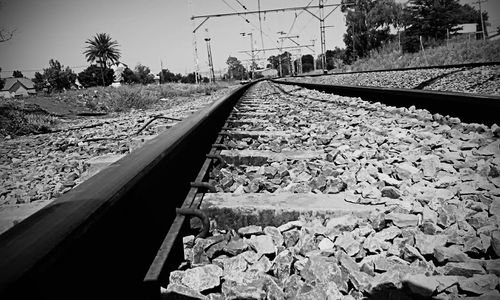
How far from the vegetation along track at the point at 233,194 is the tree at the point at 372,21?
6083 cm

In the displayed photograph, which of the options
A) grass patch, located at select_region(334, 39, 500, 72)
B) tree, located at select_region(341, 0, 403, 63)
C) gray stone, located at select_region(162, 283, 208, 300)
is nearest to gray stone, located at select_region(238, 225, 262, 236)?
gray stone, located at select_region(162, 283, 208, 300)

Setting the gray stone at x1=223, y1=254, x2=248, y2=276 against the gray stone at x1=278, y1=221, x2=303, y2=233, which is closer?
the gray stone at x1=223, y1=254, x2=248, y2=276

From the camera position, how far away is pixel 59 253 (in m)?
0.63

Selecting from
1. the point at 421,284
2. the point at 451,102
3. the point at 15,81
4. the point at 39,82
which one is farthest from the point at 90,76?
the point at 421,284

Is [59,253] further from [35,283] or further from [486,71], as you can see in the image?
[486,71]

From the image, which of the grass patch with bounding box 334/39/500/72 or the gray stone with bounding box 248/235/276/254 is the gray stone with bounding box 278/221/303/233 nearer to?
the gray stone with bounding box 248/235/276/254

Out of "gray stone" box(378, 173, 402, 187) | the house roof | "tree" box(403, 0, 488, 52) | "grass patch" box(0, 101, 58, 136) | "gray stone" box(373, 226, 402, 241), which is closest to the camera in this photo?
"gray stone" box(373, 226, 402, 241)

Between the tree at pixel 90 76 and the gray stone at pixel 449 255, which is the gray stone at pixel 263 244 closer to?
the gray stone at pixel 449 255

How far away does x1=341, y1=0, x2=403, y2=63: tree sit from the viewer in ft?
196

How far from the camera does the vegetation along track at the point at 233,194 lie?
2.29 ft

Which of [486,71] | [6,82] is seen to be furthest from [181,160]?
[6,82]

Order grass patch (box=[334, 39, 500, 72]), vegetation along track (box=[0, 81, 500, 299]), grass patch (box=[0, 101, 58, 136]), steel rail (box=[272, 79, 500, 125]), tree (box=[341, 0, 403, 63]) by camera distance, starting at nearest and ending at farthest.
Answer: vegetation along track (box=[0, 81, 500, 299]) < steel rail (box=[272, 79, 500, 125]) < grass patch (box=[0, 101, 58, 136]) < grass patch (box=[334, 39, 500, 72]) < tree (box=[341, 0, 403, 63])

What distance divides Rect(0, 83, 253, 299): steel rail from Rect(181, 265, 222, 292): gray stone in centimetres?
15

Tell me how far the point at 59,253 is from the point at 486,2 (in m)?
52.8
